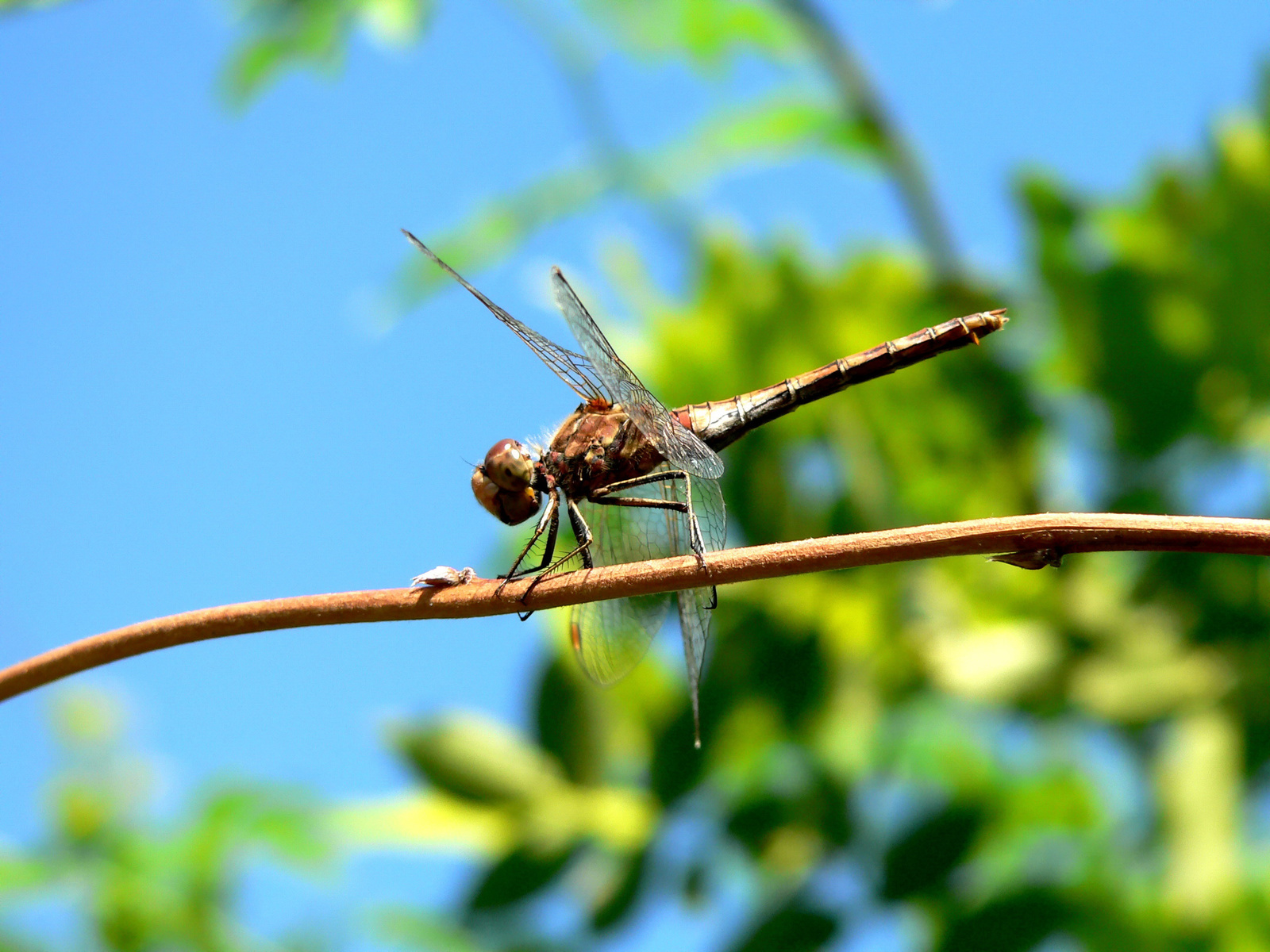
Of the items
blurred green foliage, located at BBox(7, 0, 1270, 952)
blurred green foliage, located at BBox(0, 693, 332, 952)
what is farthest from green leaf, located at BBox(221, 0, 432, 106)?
blurred green foliage, located at BBox(0, 693, 332, 952)

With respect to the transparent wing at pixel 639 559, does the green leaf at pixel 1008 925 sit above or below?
below

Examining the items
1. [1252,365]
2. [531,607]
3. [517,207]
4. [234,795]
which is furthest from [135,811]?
[1252,365]

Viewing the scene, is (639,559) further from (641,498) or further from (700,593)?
(700,593)

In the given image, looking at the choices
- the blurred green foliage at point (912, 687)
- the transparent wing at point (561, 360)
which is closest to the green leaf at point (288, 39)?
the blurred green foliage at point (912, 687)

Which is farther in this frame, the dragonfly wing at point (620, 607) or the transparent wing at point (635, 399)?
the dragonfly wing at point (620, 607)

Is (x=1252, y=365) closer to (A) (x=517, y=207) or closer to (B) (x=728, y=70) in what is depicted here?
(B) (x=728, y=70)

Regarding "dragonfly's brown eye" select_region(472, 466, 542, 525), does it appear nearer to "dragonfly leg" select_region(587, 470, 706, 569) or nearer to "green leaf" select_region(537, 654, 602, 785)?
"dragonfly leg" select_region(587, 470, 706, 569)

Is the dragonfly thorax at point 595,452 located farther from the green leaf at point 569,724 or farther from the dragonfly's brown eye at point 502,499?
the green leaf at point 569,724
